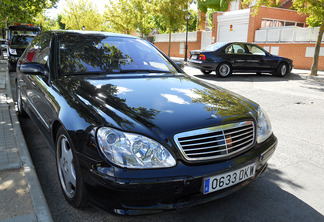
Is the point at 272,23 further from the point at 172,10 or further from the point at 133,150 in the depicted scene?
the point at 133,150

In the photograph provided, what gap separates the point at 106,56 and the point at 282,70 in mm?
11742

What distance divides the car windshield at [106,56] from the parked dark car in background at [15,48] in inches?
390

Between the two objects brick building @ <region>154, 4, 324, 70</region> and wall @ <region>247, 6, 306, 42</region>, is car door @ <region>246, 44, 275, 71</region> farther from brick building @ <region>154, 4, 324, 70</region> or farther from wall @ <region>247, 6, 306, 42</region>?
wall @ <region>247, 6, 306, 42</region>

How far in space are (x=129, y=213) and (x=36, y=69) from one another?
2087 millimetres

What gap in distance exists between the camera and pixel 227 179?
2100 millimetres

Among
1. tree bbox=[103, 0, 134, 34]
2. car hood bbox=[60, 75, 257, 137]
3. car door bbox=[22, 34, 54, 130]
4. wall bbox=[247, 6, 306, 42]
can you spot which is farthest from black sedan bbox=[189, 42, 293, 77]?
tree bbox=[103, 0, 134, 34]

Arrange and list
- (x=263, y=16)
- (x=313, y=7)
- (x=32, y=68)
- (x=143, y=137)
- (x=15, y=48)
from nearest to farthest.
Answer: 1. (x=143, y=137)
2. (x=32, y=68)
3. (x=15, y=48)
4. (x=313, y=7)
5. (x=263, y=16)

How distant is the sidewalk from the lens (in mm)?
2186

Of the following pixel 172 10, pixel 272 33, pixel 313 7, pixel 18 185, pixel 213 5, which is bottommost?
pixel 18 185

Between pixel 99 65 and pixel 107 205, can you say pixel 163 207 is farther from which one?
pixel 99 65

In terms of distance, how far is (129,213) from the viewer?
1.87 meters

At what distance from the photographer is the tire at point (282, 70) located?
42.7 feet

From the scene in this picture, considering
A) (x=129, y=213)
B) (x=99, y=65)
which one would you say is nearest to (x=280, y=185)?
(x=129, y=213)

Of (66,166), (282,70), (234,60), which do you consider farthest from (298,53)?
(66,166)
